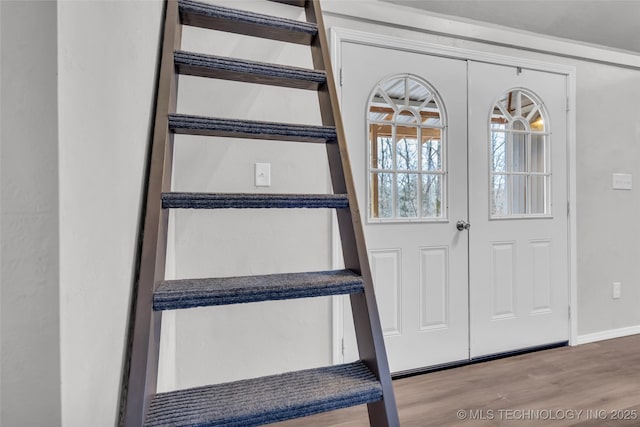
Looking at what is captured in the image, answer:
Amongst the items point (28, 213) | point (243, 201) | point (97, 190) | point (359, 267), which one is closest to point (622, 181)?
point (359, 267)

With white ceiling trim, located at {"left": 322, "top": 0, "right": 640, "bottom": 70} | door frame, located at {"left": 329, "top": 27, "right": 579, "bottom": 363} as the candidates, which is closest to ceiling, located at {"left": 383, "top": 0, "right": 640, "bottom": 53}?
white ceiling trim, located at {"left": 322, "top": 0, "right": 640, "bottom": 70}

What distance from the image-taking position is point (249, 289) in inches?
36.5

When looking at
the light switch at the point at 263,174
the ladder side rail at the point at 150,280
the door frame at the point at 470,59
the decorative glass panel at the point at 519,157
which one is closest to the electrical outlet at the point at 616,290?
the door frame at the point at 470,59

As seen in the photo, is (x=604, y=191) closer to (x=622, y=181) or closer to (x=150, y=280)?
(x=622, y=181)

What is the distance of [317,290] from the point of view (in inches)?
38.1

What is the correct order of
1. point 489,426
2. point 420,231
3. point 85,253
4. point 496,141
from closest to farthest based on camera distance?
point 85,253 < point 489,426 < point 420,231 < point 496,141

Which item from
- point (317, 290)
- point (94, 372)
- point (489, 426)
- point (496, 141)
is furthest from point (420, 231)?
point (94, 372)

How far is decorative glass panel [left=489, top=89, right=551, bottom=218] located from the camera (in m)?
2.69

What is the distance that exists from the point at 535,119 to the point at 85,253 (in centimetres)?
297

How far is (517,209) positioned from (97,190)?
106 inches

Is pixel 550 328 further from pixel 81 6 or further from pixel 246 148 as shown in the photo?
pixel 81 6


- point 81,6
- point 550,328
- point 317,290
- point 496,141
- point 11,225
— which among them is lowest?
point 550,328

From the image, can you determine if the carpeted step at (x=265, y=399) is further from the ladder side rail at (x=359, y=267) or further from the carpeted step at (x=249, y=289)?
the carpeted step at (x=249, y=289)

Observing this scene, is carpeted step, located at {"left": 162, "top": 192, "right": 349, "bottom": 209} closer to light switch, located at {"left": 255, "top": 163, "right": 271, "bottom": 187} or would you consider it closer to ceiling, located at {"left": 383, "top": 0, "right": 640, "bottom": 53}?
light switch, located at {"left": 255, "top": 163, "right": 271, "bottom": 187}
